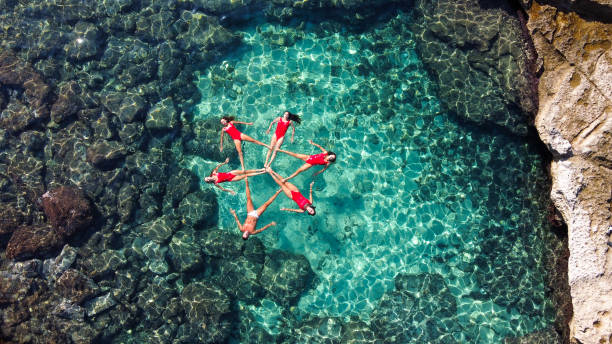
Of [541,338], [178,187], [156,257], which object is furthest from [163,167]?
[541,338]

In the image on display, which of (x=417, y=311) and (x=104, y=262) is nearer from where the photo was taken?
(x=417, y=311)

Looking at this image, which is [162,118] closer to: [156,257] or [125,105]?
[125,105]

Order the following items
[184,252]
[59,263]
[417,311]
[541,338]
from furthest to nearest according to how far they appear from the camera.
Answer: [184,252] < [59,263] < [417,311] < [541,338]

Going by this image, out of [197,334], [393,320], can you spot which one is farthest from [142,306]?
[393,320]

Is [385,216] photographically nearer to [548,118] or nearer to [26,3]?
[548,118]

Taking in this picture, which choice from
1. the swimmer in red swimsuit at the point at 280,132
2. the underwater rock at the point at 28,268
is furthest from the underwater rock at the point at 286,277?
the underwater rock at the point at 28,268

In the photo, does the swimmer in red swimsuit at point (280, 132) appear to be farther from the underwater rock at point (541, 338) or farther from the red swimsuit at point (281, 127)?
the underwater rock at point (541, 338)

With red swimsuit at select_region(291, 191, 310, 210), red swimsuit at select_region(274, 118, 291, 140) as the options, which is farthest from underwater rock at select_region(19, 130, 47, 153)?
red swimsuit at select_region(291, 191, 310, 210)
